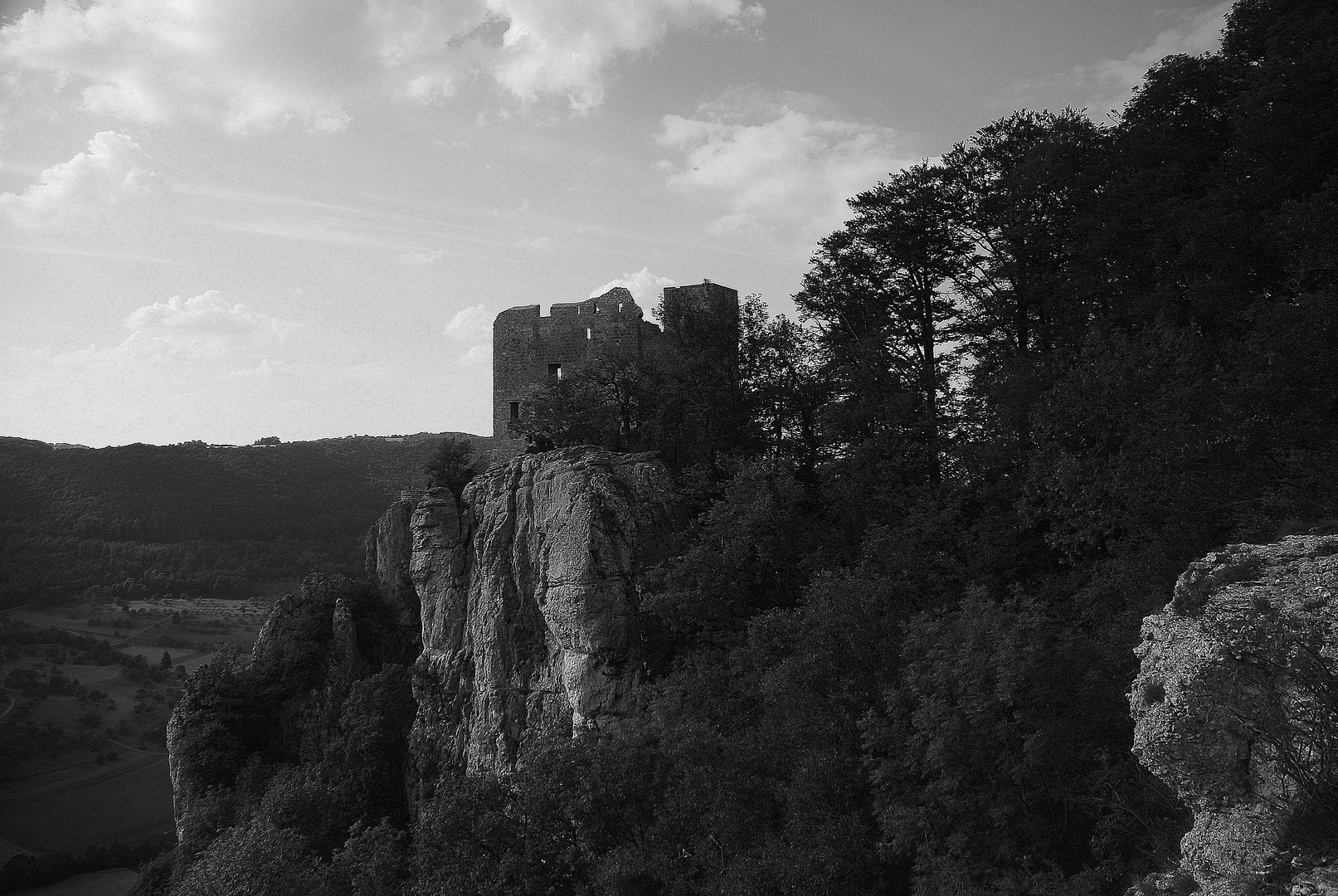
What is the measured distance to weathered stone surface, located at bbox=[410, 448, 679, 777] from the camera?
79.2 ft

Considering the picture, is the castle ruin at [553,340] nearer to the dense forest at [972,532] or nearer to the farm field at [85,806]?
the dense forest at [972,532]

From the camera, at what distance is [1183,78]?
21250 mm

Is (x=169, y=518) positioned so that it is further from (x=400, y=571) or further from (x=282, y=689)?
(x=400, y=571)

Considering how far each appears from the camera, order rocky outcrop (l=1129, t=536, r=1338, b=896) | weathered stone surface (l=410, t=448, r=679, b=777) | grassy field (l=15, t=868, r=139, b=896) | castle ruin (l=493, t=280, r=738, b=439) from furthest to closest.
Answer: grassy field (l=15, t=868, r=139, b=896) → castle ruin (l=493, t=280, r=738, b=439) → weathered stone surface (l=410, t=448, r=679, b=777) → rocky outcrop (l=1129, t=536, r=1338, b=896)

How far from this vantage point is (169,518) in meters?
74.0

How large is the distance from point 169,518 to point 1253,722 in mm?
79977

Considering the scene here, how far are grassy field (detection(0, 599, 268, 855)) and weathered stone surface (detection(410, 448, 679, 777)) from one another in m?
34.4

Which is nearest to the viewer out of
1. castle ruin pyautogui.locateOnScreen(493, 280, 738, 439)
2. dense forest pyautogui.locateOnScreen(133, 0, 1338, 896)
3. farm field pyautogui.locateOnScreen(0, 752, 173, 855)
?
dense forest pyautogui.locateOnScreen(133, 0, 1338, 896)

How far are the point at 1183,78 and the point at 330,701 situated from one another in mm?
30840

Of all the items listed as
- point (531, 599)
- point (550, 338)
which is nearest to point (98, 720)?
point (550, 338)

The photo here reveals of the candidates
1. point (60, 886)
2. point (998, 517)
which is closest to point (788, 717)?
→ point (998, 517)

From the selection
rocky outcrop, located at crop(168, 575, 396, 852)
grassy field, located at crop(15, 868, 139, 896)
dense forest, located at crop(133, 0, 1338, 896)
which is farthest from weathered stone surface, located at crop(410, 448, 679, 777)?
grassy field, located at crop(15, 868, 139, 896)

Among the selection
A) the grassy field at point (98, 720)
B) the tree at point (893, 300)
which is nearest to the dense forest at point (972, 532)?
the tree at point (893, 300)

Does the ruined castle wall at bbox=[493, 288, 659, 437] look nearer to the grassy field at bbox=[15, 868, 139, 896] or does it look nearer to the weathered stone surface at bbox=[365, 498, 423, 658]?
the weathered stone surface at bbox=[365, 498, 423, 658]
